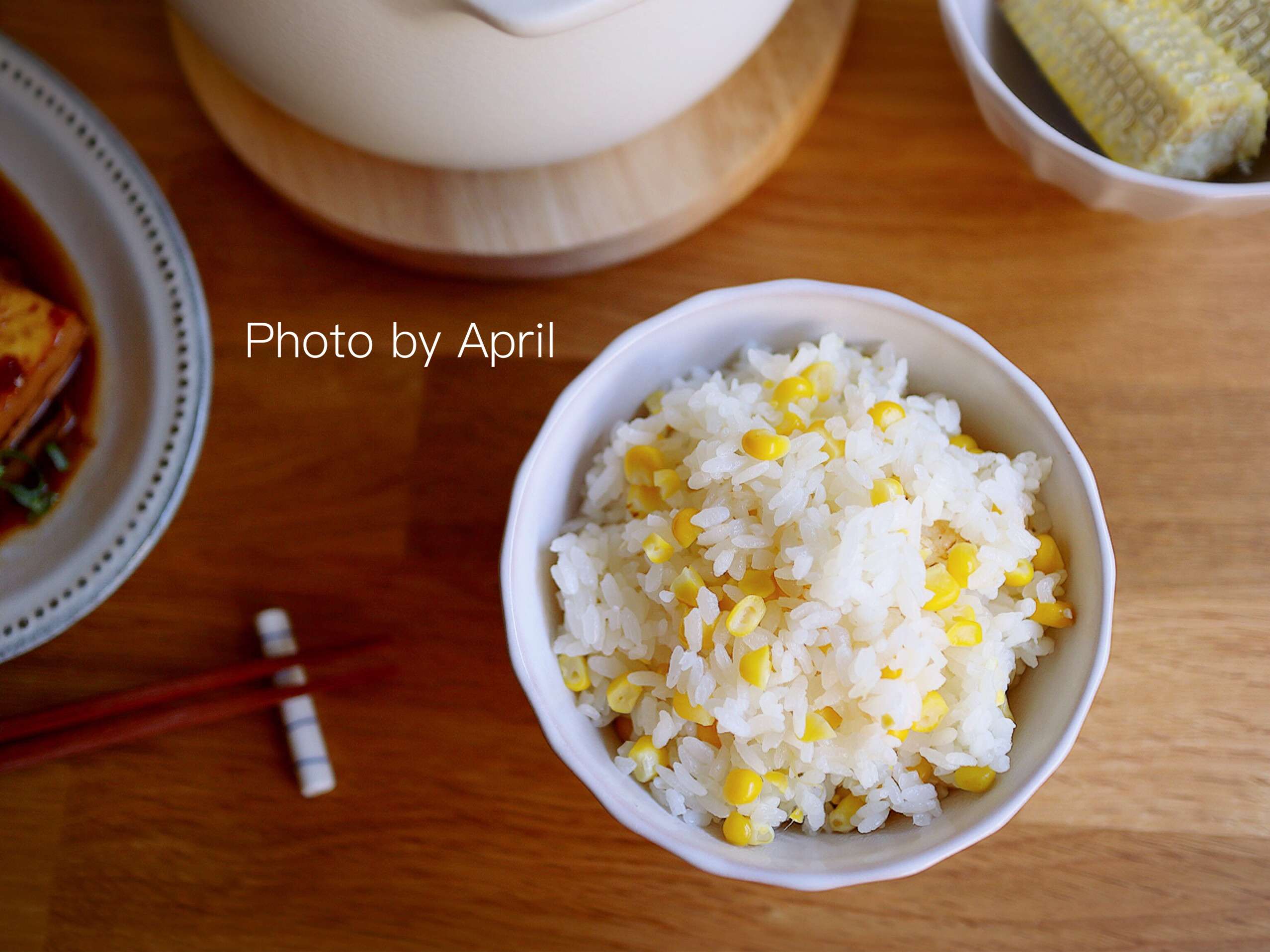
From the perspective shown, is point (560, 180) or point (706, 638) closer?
point (706, 638)

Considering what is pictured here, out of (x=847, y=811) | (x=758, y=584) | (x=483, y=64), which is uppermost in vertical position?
(x=483, y=64)

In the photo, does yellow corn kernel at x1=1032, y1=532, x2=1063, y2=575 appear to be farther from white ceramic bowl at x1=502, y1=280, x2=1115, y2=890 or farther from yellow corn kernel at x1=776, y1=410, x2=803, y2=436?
yellow corn kernel at x1=776, y1=410, x2=803, y2=436

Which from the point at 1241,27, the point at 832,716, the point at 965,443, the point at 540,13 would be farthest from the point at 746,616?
the point at 1241,27

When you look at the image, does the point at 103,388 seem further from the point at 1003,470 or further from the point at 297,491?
the point at 1003,470

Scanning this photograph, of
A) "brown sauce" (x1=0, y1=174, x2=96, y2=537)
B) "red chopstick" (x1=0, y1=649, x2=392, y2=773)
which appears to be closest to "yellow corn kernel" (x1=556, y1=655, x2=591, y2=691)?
"red chopstick" (x1=0, y1=649, x2=392, y2=773)

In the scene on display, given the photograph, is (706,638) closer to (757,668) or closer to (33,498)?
(757,668)

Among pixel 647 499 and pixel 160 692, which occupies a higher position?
pixel 647 499

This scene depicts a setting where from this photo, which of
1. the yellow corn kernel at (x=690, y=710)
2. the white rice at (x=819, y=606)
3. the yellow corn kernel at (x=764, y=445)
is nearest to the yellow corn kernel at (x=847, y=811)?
the white rice at (x=819, y=606)
